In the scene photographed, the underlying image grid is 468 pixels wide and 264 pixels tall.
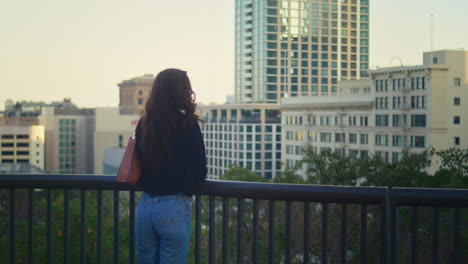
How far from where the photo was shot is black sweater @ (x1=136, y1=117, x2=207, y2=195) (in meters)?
4.91

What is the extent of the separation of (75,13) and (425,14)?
241ft

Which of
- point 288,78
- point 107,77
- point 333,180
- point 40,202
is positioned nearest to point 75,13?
point 107,77

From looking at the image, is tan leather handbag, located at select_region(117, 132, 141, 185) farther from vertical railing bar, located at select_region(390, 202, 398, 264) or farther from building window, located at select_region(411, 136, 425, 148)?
building window, located at select_region(411, 136, 425, 148)

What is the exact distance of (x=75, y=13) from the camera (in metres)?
149

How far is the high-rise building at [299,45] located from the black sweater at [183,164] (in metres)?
150

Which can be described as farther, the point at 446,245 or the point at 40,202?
the point at 40,202

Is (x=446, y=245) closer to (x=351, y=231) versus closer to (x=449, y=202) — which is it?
(x=449, y=202)

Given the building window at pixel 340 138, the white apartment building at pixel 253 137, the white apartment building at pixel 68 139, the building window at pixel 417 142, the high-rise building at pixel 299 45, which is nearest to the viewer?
the building window at pixel 417 142

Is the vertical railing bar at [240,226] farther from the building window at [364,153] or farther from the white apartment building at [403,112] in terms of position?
the building window at [364,153]

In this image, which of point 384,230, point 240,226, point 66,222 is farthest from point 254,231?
point 66,222

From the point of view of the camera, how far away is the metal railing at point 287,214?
453 cm

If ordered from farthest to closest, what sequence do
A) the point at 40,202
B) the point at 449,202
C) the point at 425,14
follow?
the point at 425,14, the point at 40,202, the point at 449,202

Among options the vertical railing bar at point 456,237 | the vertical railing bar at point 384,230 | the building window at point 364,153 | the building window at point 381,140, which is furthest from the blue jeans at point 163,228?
the building window at point 364,153

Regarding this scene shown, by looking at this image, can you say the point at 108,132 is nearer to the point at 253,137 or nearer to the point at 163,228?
the point at 253,137
